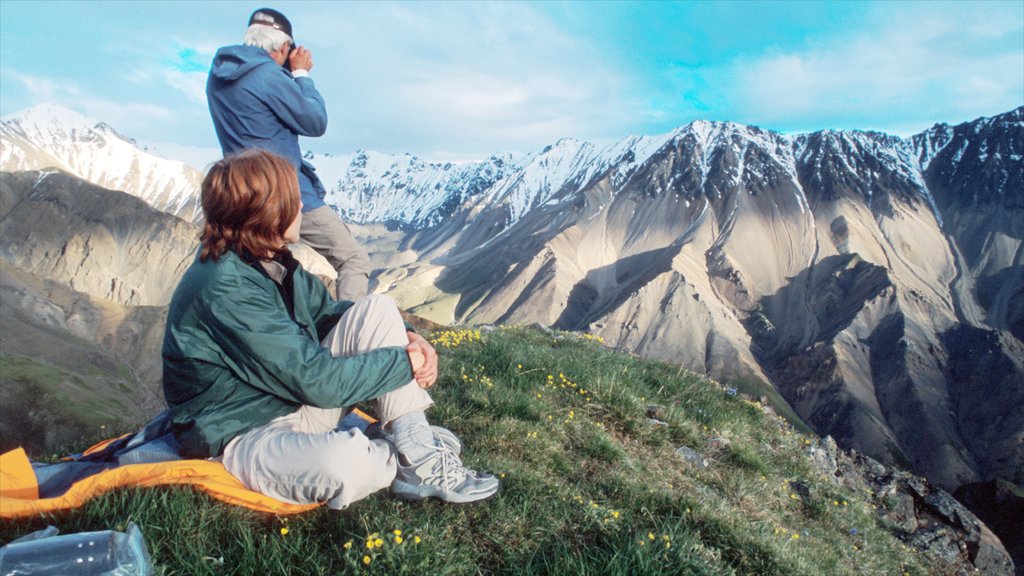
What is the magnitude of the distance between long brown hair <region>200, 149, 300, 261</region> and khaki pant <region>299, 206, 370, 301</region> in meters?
2.77

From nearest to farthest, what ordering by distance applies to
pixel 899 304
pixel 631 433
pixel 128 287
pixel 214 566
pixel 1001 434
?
1. pixel 214 566
2. pixel 631 433
3. pixel 1001 434
4. pixel 899 304
5. pixel 128 287

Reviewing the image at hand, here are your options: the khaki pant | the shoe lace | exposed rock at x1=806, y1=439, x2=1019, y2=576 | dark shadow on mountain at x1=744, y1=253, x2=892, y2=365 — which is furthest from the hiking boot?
dark shadow on mountain at x1=744, y1=253, x2=892, y2=365

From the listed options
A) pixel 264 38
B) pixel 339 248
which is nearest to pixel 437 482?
pixel 339 248

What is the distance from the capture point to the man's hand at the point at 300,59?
21.2 feet

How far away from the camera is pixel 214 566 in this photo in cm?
318

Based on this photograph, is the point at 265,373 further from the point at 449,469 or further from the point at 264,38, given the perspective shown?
the point at 264,38

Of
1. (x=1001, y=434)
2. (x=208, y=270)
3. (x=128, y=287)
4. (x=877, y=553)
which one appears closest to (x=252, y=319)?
(x=208, y=270)

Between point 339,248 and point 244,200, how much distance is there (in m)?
3.32

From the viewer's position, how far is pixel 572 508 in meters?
4.30

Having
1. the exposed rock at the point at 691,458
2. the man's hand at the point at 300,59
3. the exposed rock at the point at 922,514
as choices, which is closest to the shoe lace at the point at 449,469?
the exposed rock at the point at 691,458

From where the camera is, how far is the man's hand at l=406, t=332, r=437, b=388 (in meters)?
4.23

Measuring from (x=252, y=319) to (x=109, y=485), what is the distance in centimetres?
131

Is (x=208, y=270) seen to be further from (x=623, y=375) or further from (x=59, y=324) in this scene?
(x=59, y=324)

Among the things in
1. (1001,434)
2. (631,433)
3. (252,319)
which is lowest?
(1001,434)
